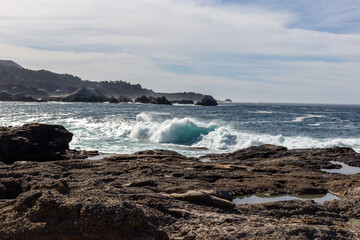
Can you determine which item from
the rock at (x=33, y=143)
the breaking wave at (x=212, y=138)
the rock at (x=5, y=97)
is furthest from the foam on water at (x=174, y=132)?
the rock at (x=5, y=97)

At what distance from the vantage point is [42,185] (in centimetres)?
494

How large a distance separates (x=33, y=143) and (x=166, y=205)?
384 inches

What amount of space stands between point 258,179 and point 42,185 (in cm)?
544

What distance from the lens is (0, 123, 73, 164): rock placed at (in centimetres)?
1184

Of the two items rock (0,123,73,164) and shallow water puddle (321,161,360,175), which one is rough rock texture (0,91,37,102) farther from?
shallow water puddle (321,161,360,175)

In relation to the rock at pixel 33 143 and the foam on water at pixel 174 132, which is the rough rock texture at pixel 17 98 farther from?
the rock at pixel 33 143

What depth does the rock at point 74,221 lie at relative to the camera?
369cm

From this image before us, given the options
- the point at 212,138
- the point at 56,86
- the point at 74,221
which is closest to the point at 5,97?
the point at 56,86

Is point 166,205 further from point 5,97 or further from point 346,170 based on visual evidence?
point 5,97

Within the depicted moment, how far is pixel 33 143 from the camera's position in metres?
12.7

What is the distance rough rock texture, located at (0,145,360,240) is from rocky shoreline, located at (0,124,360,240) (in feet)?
0.04

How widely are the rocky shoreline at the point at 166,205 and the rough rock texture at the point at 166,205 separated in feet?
0.04

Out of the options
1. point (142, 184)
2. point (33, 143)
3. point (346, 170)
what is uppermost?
point (142, 184)

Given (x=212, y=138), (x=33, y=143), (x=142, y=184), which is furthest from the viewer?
(x=212, y=138)
